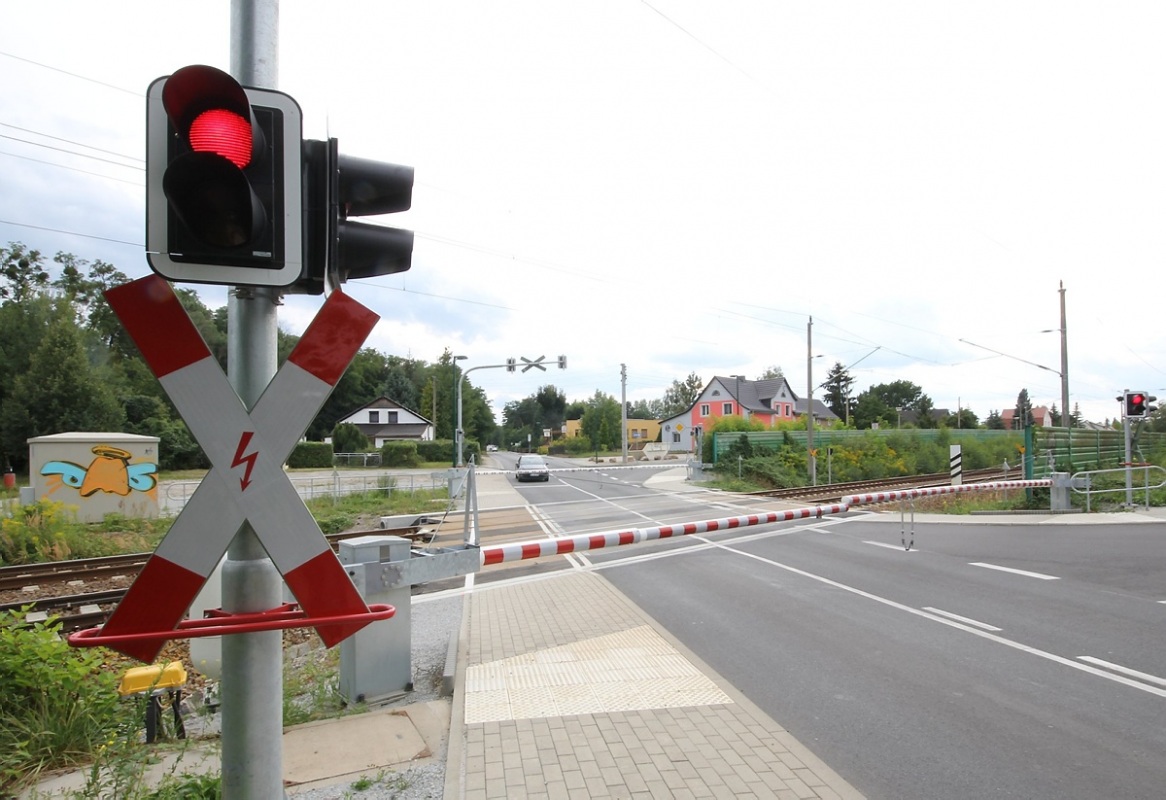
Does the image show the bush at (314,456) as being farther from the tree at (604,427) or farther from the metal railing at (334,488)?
the tree at (604,427)

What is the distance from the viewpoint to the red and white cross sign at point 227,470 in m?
1.79

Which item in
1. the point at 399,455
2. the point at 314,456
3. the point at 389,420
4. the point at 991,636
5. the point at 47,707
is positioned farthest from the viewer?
the point at 389,420

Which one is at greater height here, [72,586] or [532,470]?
[532,470]

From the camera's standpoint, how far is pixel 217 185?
182 centimetres

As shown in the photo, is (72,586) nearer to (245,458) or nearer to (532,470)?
(245,458)

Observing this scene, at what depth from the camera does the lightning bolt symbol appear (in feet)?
6.06

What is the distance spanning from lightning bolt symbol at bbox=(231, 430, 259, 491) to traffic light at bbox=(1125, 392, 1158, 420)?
19.9 metres

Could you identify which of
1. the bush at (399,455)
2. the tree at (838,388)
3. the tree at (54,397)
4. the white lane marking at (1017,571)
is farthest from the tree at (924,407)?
the white lane marking at (1017,571)

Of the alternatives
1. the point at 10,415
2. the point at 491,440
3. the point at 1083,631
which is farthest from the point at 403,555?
the point at 491,440

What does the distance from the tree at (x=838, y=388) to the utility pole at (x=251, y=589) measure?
114 meters

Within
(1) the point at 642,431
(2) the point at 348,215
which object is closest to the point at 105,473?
(2) the point at 348,215


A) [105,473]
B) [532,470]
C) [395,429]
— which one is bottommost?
[532,470]

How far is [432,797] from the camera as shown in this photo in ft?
11.5

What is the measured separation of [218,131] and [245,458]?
87 cm
